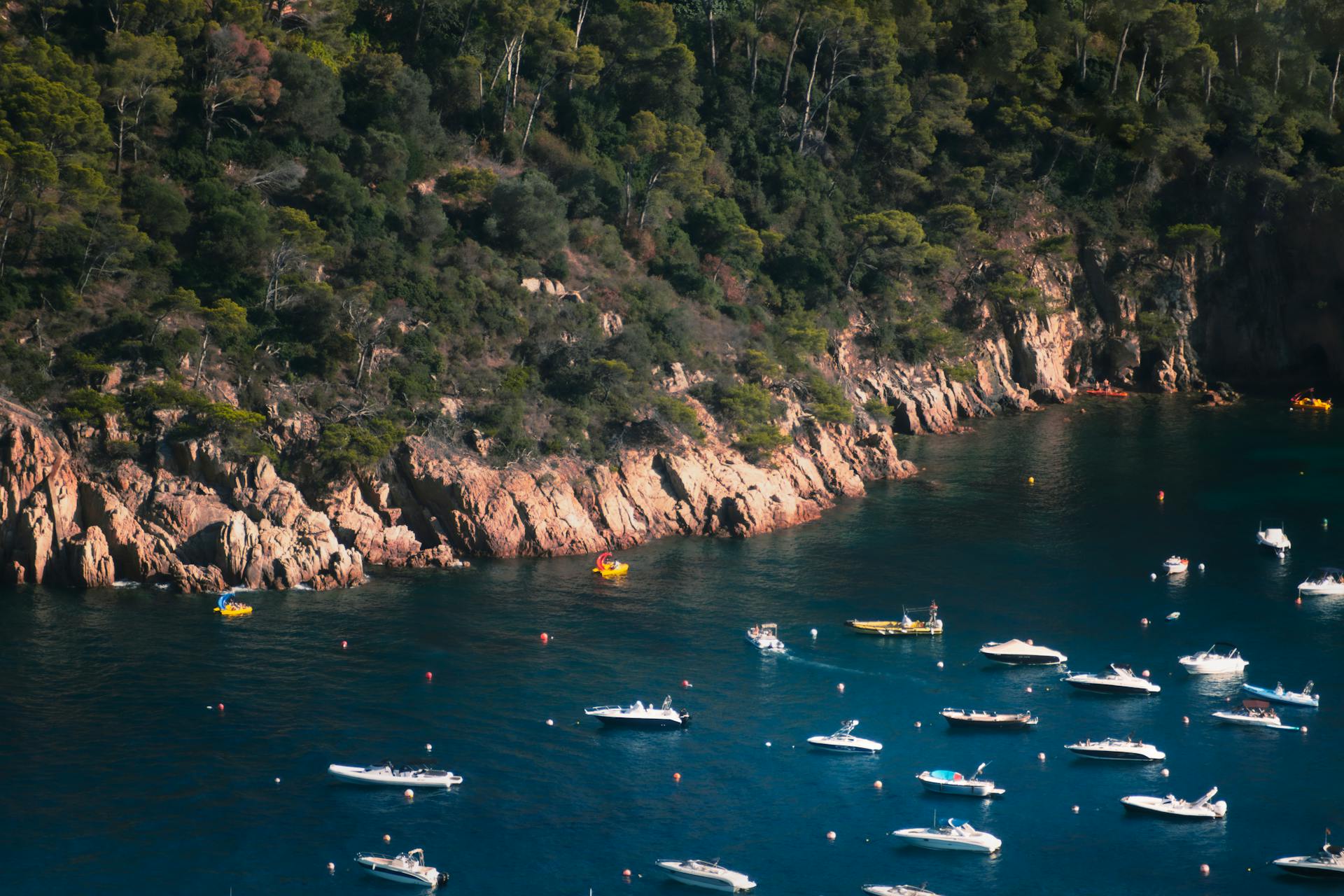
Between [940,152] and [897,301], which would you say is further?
[940,152]

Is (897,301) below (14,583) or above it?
above

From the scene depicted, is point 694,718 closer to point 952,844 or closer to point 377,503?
point 952,844

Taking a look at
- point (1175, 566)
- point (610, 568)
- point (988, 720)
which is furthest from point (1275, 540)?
point (610, 568)

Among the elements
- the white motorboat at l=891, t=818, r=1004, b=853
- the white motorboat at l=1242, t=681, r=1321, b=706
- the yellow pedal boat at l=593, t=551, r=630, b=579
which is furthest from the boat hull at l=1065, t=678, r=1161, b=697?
the yellow pedal boat at l=593, t=551, r=630, b=579

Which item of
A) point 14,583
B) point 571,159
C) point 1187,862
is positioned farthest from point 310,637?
point 571,159

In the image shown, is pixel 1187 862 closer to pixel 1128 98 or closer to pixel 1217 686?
pixel 1217 686

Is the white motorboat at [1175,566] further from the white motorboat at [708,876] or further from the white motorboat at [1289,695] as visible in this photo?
the white motorboat at [708,876]
